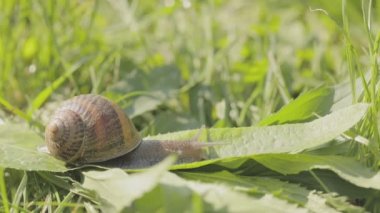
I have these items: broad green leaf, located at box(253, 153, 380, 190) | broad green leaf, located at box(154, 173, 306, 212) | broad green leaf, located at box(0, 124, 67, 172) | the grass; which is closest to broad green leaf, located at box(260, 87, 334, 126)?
the grass

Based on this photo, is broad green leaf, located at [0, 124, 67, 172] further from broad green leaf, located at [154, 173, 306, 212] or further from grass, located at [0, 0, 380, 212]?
broad green leaf, located at [154, 173, 306, 212]

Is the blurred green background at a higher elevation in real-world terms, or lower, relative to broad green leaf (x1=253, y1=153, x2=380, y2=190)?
higher

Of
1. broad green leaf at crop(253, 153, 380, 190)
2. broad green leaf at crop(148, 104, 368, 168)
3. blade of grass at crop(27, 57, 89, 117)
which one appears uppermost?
blade of grass at crop(27, 57, 89, 117)

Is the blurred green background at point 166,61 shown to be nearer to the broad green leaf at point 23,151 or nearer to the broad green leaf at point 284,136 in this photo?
the broad green leaf at point 23,151

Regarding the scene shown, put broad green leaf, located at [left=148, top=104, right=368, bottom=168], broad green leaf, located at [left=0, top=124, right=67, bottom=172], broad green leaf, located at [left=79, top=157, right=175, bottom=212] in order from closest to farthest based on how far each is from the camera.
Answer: broad green leaf, located at [left=79, top=157, right=175, bottom=212] < broad green leaf, located at [left=148, top=104, right=368, bottom=168] < broad green leaf, located at [left=0, top=124, right=67, bottom=172]

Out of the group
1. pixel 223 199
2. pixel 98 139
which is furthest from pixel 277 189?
pixel 98 139

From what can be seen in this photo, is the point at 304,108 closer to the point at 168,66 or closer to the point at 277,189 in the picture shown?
the point at 277,189

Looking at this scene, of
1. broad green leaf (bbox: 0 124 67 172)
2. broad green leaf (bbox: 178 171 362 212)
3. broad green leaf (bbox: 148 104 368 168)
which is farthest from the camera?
broad green leaf (bbox: 0 124 67 172)
